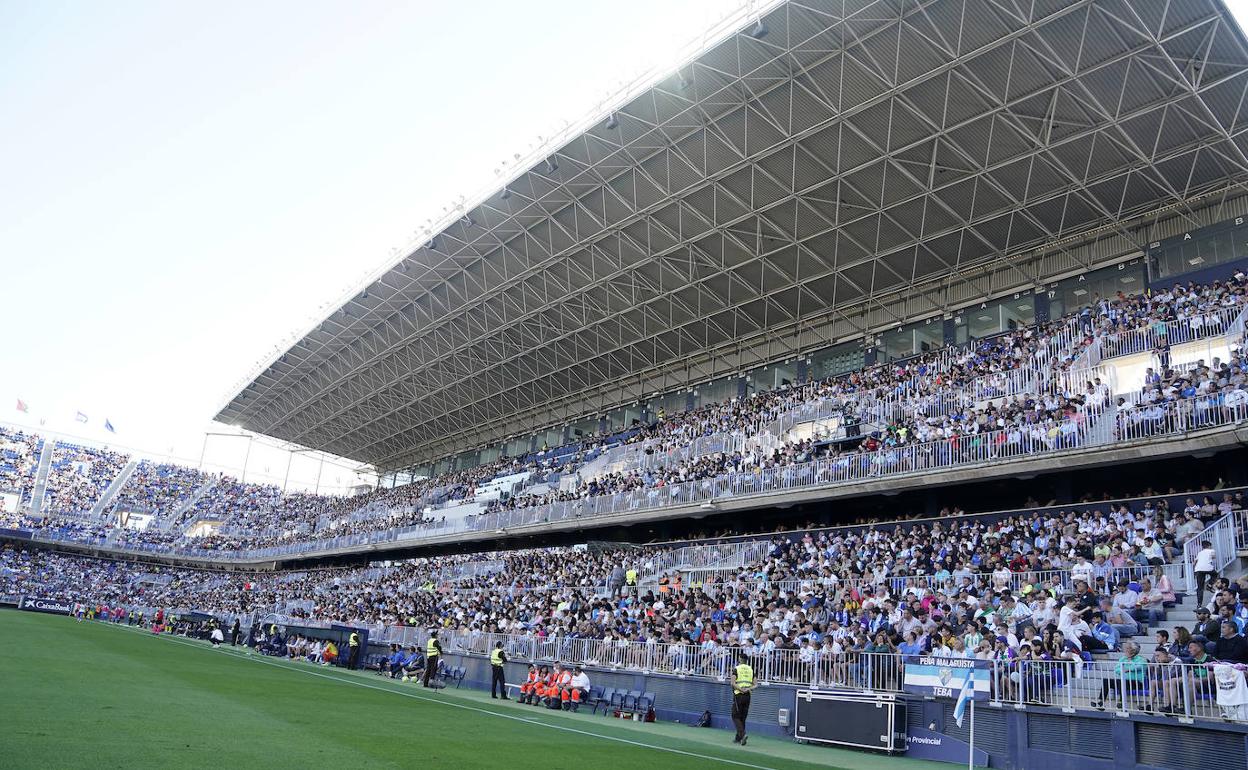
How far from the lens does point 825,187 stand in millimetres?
29781

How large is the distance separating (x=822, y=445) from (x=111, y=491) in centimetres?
7194

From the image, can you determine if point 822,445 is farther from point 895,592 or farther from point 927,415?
point 895,592

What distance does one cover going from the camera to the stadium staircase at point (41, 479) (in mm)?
72812

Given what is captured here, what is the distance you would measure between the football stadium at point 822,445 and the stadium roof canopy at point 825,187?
15 centimetres

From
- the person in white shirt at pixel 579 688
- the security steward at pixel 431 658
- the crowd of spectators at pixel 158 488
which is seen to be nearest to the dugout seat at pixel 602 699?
the person in white shirt at pixel 579 688

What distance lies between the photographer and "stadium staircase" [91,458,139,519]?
74.8 meters

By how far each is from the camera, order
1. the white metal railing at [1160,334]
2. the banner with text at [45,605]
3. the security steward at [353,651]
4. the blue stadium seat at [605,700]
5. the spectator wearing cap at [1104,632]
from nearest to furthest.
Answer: the spectator wearing cap at [1104,632] < the blue stadium seat at [605,700] < the white metal railing at [1160,334] < the security steward at [353,651] < the banner with text at [45,605]

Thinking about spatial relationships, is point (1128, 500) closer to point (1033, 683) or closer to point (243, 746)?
→ point (1033, 683)

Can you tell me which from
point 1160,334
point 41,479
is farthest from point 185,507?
point 1160,334

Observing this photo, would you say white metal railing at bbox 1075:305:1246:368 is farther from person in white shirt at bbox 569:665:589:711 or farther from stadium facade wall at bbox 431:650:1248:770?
person in white shirt at bbox 569:665:589:711

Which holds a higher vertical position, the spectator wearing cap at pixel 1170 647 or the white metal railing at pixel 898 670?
the spectator wearing cap at pixel 1170 647

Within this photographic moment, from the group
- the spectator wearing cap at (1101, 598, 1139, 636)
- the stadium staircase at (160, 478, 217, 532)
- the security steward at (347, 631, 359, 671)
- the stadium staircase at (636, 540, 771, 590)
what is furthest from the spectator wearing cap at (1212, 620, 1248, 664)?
the stadium staircase at (160, 478, 217, 532)

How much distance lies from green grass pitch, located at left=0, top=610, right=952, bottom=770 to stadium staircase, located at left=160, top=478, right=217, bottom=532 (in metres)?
62.2

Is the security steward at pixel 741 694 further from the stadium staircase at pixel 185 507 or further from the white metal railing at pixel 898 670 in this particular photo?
the stadium staircase at pixel 185 507
